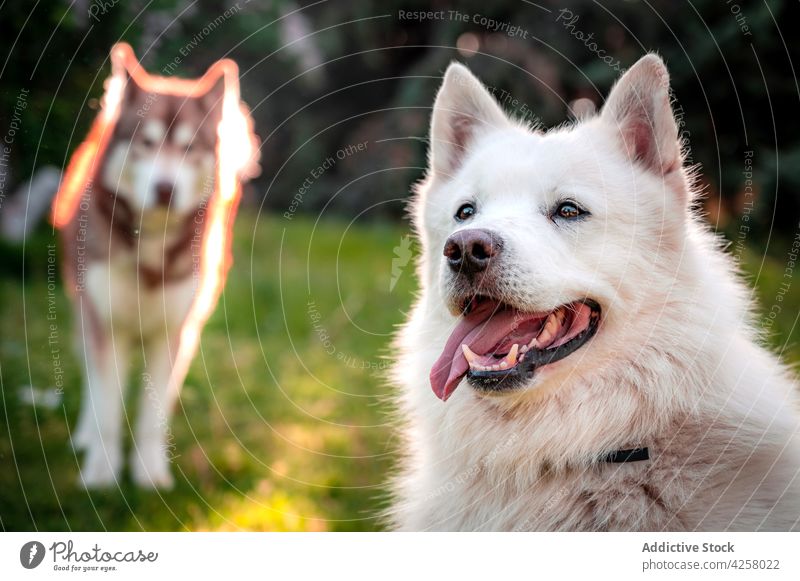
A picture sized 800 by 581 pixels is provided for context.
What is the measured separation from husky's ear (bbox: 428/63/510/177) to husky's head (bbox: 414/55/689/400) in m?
0.28

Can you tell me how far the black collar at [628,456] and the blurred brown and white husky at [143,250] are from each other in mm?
2306

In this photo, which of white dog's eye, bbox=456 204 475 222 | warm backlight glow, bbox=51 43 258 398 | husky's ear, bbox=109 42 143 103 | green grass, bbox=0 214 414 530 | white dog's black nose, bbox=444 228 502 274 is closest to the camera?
white dog's black nose, bbox=444 228 502 274

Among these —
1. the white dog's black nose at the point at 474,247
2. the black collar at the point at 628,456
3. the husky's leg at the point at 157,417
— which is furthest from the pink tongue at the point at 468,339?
the husky's leg at the point at 157,417

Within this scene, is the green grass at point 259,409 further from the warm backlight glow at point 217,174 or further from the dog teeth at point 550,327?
the dog teeth at point 550,327

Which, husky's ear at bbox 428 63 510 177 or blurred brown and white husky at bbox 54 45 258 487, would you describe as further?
blurred brown and white husky at bbox 54 45 258 487

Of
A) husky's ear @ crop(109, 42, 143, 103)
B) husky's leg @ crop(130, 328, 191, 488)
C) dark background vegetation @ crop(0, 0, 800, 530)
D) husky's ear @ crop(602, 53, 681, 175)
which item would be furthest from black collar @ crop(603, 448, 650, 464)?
husky's ear @ crop(109, 42, 143, 103)

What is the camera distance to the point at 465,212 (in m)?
2.38

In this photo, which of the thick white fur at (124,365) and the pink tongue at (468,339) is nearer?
the pink tongue at (468,339)

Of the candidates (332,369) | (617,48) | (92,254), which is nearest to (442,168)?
(92,254)

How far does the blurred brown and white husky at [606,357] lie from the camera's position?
78.3 inches

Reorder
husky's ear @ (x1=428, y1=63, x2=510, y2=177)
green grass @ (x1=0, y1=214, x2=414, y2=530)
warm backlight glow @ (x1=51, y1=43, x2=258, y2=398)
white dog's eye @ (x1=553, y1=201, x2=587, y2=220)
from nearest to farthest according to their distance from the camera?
1. white dog's eye @ (x1=553, y1=201, x2=587, y2=220)
2. husky's ear @ (x1=428, y1=63, x2=510, y2=177)
3. green grass @ (x1=0, y1=214, x2=414, y2=530)
4. warm backlight glow @ (x1=51, y1=43, x2=258, y2=398)

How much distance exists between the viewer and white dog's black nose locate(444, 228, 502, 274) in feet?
6.44

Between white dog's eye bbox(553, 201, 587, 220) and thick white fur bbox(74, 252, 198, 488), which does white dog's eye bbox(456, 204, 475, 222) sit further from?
thick white fur bbox(74, 252, 198, 488)

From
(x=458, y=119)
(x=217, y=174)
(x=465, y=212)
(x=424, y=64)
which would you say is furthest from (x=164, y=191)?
(x=424, y=64)
